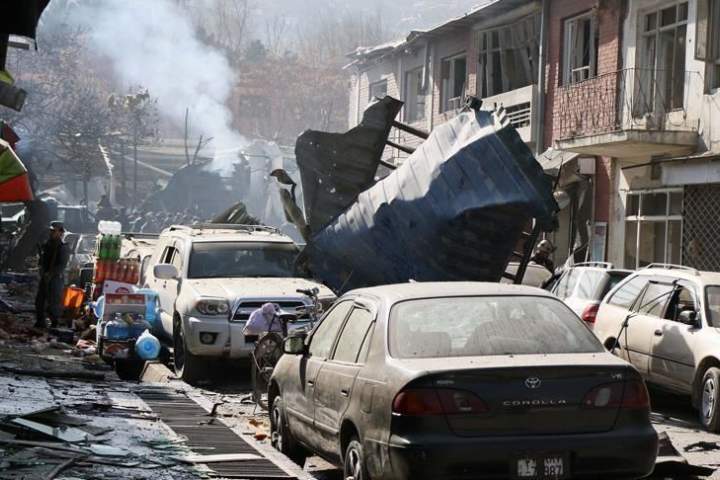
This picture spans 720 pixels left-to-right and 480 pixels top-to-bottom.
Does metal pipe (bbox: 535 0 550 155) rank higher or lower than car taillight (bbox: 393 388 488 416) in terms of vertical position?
higher

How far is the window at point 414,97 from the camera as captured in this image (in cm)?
3597

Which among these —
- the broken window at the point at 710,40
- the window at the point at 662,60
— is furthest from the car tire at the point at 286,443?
the window at the point at 662,60

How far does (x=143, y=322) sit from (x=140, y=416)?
478 cm

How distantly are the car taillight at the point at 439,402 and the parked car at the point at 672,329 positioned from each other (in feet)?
18.1

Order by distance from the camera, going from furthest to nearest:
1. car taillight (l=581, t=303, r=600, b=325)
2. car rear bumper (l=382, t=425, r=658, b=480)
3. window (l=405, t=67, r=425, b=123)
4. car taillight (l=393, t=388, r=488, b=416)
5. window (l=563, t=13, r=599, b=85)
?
window (l=405, t=67, r=425, b=123) → window (l=563, t=13, r=599, b=85) → car taillight (l=581, t=303, r=600, b=325) → car taillight (l=393, t=388, r=488, b=416) → car rear bumper (l=382, t=425, r=658, b=480)

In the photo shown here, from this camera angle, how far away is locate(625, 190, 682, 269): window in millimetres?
22297

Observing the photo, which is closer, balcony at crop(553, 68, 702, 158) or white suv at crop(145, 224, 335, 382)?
white suv at crop(145, 224, 335, 382)

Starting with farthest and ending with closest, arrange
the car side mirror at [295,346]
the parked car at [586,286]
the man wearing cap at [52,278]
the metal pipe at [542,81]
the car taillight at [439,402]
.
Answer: the metal pipe at [542,81]
the man wearing cap at [52,278]
the parked car at [586,286]
the car side mirror at [295,346]
the car taillight at [439,402]

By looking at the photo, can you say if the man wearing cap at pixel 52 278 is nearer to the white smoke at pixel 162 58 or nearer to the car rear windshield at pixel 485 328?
the car rear windshield at pixel 485 328

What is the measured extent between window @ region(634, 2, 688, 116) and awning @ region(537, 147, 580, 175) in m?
2.60

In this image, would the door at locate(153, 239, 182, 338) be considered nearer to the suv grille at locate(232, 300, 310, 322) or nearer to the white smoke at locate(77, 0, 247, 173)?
the suv grille at locate(232, 300, 310, 322)

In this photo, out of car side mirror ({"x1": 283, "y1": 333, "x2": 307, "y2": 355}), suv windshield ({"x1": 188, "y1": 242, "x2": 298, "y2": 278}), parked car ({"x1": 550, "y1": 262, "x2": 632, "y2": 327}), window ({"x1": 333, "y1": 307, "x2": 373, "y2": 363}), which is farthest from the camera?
suv windshield ({"x1": 188, "y1": 242, "x2": 298, "y2": 278})

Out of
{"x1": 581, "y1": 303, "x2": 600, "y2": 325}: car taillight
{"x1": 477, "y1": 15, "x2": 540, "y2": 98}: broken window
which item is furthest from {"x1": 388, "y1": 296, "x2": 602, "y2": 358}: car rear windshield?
{"x1": 477, "y1": 15, "x2": 540, "y2": 98}: broken window

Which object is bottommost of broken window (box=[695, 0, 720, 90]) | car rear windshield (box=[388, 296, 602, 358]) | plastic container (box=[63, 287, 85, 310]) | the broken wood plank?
the broken wood plank
